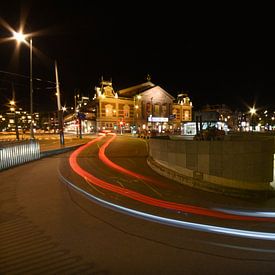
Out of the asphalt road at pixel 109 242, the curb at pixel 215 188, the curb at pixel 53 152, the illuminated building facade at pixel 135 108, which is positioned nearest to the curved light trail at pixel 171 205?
the asphalt road at pixel 109 242

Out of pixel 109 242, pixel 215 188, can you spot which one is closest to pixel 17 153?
pixel 109 242

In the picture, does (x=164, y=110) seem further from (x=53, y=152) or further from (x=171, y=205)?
(x=171, y=205)

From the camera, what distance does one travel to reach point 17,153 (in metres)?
14.7

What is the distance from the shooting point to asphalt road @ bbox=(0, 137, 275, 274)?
3.99 m

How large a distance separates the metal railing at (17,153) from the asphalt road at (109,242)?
603cm

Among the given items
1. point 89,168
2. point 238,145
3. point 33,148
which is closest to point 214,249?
point 238,145

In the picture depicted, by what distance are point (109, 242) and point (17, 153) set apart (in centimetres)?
1233

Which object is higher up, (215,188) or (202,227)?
(202,227)

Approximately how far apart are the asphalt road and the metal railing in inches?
237

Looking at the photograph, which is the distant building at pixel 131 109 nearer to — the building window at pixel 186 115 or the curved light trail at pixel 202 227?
the building window at pixel 186 115

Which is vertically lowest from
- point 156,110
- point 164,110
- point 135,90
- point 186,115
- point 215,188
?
point 215,188

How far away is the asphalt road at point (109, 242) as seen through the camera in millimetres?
3988

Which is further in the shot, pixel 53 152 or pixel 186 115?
pixel 186 115

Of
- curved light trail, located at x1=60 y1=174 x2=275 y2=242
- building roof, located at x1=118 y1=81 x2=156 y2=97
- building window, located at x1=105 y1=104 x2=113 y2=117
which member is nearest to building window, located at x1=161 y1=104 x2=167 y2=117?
building roof, located at x1=118 y1=81 x2=156 y2=97
